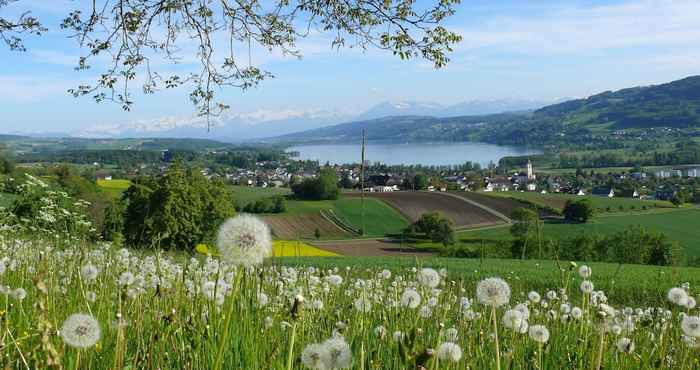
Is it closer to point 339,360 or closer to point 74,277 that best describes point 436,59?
point 74,277

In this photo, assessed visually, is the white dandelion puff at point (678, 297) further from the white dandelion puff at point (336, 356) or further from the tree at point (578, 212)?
the tree at point (578, 212)

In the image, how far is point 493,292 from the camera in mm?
2129

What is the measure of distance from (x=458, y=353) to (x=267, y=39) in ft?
31.3

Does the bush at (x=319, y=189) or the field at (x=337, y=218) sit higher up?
the bush at (x=319, y=189)

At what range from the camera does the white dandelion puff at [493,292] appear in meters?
2.07

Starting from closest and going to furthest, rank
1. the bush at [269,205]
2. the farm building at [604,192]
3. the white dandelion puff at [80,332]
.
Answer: the white dandelion puff at [80,332] < the bush at [269,205] < the farm building at [604,192]

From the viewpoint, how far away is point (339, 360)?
1.69 m

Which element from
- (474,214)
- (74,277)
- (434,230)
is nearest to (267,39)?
(74,277)

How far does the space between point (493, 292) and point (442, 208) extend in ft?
270

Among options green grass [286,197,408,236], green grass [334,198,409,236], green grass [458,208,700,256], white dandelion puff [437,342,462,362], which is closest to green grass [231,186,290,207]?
green grass [286,197,408,236]

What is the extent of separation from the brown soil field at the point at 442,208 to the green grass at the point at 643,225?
372cm

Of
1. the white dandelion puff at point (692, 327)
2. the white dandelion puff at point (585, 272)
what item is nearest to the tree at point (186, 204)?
the white dandelion puff at point (585, 272)

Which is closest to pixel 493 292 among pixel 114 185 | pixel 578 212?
pixel 578 212

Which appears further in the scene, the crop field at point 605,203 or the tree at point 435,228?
the crop field at point 605,203
